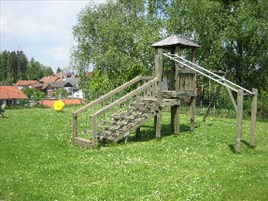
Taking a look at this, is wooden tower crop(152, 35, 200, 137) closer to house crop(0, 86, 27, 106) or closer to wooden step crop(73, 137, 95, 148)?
wooden step crop(73, 137, 95, 148)

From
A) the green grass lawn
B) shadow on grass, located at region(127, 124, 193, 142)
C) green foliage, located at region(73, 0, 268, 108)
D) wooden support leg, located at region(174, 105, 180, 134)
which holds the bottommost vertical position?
the green grass lawn

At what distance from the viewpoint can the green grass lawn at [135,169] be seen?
9203mm

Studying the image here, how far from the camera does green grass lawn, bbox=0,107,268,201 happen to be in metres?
9.20

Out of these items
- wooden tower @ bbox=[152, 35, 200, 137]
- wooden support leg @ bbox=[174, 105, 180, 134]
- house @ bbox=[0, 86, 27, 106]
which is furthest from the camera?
house @ bbox=[0, 86, 27, 106]

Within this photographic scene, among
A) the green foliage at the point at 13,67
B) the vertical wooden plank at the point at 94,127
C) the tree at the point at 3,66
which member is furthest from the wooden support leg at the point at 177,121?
the tree at the point at 3,66

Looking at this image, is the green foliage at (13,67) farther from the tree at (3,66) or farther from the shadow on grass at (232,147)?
the shadow on grass at (232,147)

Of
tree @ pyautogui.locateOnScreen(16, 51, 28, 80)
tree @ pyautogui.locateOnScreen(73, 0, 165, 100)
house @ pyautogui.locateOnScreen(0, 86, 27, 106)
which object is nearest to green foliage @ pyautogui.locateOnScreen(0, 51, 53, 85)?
tree @ pyautogui.locateOnScreen(16, 51, 28, 80)

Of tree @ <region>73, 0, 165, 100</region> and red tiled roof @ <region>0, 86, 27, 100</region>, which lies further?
red tiled roof @ <region>0, 86, 27, 100</region>

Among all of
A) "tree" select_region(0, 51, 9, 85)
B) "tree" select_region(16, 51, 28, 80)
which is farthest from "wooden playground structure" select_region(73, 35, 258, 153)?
"tree" select_region(16, 51, 28, 80)

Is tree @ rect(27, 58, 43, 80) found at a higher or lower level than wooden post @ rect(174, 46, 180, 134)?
higher

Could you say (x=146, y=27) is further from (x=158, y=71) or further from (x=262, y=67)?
(x=158, y=71)

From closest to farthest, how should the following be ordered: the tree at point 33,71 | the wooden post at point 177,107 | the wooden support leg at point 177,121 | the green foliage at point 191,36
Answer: the wooden post at point 177,107
the wooden support leg at point 177,121
the green foliage at point 191,36
the tree at point 33,71

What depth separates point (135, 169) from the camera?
439 inches

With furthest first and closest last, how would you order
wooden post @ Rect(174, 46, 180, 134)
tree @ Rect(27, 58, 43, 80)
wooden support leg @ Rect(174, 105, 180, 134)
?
tree @ Rect(27, 58, 43, 80)
wooden support leg @ Rect(174, 105, 180, 134)
wooden post @ Rect(174, 46, 180, 134)
